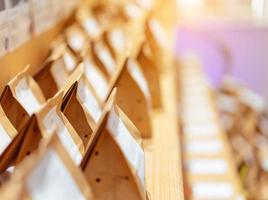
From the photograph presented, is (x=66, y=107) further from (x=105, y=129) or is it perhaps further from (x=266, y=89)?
(x=266, y=89)

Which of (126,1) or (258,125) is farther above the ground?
(126,1)

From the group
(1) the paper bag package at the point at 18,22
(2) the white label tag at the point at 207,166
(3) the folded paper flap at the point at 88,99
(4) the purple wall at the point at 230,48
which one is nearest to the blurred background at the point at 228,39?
(4) the purple wall at the point at 230,48

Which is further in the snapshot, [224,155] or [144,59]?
[224,155]

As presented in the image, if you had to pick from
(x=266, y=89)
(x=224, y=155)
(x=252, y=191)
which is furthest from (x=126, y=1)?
(x=266, y=89)

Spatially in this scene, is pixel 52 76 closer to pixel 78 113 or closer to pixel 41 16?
pixel 78 113

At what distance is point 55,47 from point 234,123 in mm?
2487

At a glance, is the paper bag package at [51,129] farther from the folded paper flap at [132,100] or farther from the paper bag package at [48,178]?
the folded paper flap at [132,100]

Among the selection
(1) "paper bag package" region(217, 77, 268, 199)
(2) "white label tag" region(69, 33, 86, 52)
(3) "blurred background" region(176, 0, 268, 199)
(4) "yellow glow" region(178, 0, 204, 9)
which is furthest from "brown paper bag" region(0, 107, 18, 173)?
(4) "yellow glow" region(178, 0, 204, 9)

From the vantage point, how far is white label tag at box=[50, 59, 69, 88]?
1408mm

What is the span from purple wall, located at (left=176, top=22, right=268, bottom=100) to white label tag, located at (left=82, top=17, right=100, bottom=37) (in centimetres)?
344

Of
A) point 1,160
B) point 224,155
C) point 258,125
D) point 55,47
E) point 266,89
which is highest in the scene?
point 1,160

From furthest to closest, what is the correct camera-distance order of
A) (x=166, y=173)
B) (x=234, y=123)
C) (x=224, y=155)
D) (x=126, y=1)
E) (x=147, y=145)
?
(x=234, y=123) → (x=126, y=1) → (x=224, y=155) → (x=147, y=145) → (x=166, y=173)

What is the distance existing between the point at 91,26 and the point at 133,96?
951 millimetres

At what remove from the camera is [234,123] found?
4.23m
